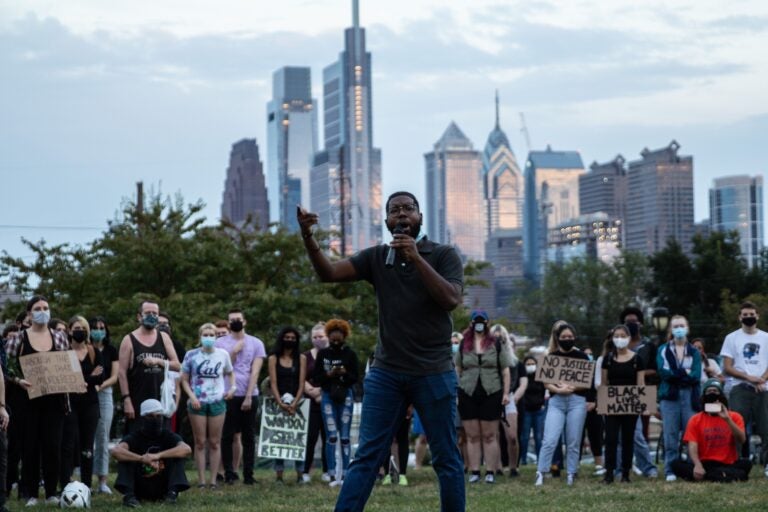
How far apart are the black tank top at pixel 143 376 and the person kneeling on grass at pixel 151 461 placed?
75 centimetres

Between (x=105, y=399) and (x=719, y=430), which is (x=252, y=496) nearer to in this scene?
(x=105, y=399)

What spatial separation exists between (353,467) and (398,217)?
1.52 metres

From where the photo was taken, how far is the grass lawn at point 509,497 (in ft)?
41.4

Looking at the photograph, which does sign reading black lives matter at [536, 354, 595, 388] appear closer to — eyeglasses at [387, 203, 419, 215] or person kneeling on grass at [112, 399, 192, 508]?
person kneeling on grass at [112, 399, 192, 508]

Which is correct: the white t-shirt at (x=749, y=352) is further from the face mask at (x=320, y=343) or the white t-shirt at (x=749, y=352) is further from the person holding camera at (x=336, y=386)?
the face mask at (x=320, y=343)

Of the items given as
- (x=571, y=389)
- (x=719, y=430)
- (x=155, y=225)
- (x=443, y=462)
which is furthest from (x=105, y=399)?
(x=155, y=225)

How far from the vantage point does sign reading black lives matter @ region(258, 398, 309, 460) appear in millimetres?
17312

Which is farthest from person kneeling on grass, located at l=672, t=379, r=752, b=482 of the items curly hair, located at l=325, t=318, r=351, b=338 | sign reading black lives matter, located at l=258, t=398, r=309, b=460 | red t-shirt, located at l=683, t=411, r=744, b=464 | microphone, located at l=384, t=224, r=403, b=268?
microphone, located at l=384, t=224, r=403, b=268

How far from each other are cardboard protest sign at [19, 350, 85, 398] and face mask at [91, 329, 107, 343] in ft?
6.50

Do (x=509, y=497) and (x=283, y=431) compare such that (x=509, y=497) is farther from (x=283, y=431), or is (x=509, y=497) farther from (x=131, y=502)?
(x=283, y=431)

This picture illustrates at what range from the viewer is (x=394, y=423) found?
8.70 m

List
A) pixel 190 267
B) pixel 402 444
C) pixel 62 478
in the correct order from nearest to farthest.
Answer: pixel 62 478 < pixel 402 444 < pixel 190 267

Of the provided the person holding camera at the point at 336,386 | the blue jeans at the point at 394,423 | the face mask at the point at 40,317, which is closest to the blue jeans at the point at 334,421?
the person holding camera at the point at 336,386

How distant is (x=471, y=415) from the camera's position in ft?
55.8
